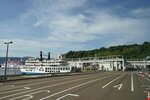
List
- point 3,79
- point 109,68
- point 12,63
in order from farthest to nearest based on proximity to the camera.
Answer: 1. point 12,63
2. point 109,68
3. point 3,79

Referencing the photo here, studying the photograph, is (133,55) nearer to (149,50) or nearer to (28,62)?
(149,50)

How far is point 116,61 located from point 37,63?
51797 millimetres

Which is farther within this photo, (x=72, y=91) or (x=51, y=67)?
(x=51, y=67)

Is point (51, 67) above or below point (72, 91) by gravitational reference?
below

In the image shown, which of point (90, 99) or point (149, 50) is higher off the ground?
point (149, 50)

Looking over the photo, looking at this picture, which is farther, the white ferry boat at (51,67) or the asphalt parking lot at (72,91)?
the white ferry boat at (51,67)

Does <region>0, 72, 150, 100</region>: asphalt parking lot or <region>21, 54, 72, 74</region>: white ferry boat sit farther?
<region>21, 54, 72, 74</region>: white ferry boat

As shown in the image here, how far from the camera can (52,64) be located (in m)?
82.4

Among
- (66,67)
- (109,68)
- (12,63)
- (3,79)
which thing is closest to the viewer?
(3,79)

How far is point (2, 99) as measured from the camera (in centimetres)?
1015

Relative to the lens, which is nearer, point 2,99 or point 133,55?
point 2,99

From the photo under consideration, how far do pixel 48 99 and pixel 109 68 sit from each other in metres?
103

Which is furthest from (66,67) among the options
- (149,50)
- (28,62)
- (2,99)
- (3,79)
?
(149,50)

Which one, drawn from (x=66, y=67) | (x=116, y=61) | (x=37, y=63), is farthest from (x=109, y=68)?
(x=37, y=63)
